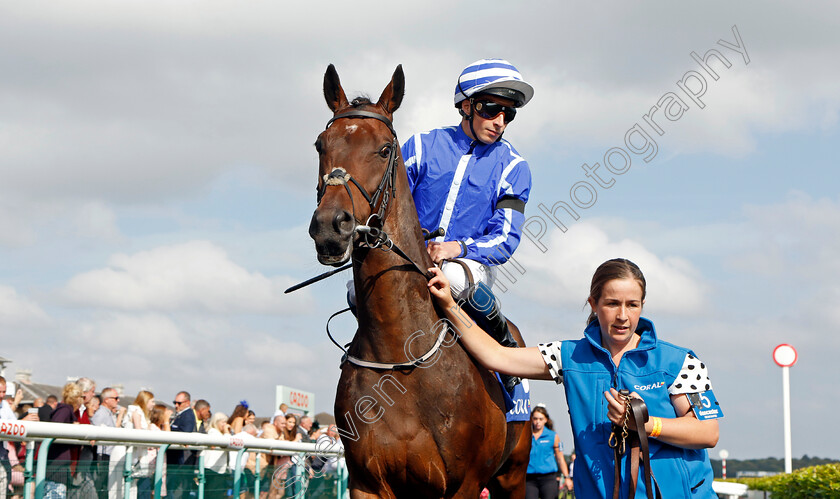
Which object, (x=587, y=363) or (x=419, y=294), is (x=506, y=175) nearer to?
(x=419, y=294)

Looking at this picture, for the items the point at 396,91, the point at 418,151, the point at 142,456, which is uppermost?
the point at 396,91

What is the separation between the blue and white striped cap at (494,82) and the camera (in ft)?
15.5

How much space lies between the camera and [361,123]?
13.0 feet

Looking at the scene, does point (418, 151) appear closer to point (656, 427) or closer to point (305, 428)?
point (656, 427)

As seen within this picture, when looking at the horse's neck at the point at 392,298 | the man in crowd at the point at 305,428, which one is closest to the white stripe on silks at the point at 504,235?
the horse's neck at the point at 392,298

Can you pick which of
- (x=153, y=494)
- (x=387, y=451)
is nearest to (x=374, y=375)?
(x=387, y=451)

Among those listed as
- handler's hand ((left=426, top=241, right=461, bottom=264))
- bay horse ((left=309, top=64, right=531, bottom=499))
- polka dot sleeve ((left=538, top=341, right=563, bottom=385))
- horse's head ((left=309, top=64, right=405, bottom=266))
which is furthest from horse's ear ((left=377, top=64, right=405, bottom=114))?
polka dot sleeve ((left=538, top=341, right=563, bottom=385))

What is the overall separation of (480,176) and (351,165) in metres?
1.10

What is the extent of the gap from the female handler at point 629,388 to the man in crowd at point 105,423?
3.69 metres

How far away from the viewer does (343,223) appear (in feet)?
11.4

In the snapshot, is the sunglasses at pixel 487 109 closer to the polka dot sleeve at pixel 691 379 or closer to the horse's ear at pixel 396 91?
the horse's ear at pixel 396 91

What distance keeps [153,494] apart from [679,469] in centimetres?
447

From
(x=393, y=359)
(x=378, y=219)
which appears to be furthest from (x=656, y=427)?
(x=378, y=219)

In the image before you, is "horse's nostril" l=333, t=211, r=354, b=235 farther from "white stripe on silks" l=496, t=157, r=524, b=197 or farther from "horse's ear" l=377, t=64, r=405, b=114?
"white stripe on silks" l=496, t=157, r=524, b=197
